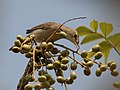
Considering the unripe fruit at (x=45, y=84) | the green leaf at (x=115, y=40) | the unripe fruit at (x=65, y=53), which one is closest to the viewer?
the unripe fruit at (x=45, y=84)

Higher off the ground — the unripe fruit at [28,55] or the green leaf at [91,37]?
the green leaf at [91,37]

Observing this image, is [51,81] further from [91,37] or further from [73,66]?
[91,37]

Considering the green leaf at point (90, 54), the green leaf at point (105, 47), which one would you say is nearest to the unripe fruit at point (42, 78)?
the green leaf at point (90, 54)

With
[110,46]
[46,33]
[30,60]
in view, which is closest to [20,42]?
[30,60]

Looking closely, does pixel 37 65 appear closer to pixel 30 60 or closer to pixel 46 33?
pixel 30 60

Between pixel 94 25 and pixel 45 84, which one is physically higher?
pixel 94 25

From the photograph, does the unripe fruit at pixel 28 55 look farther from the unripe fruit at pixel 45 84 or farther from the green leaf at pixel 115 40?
the green leaf at pixel 115 40

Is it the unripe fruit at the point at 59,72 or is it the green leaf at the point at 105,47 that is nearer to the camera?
the unripe fruit at the point at 59,72

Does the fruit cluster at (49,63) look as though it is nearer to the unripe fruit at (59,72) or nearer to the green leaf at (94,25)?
the unripe fruit at (59,72)

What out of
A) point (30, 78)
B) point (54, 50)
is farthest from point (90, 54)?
point (30, 78)

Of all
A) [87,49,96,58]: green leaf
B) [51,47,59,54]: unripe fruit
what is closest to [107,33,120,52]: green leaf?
[87,49,96,58]: green leaf

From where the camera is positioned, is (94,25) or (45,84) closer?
(45,84)

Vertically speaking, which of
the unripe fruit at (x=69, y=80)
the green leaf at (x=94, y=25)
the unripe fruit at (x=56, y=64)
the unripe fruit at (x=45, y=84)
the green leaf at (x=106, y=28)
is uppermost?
the green leaf at (x=94, y=25)

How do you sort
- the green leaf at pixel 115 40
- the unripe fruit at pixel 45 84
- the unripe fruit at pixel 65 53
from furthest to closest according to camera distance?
1. the green leaf at pixel 115 40
2. the unripe fruit at pixel 65 53
3. the unripe fruit at pixel 45 84
